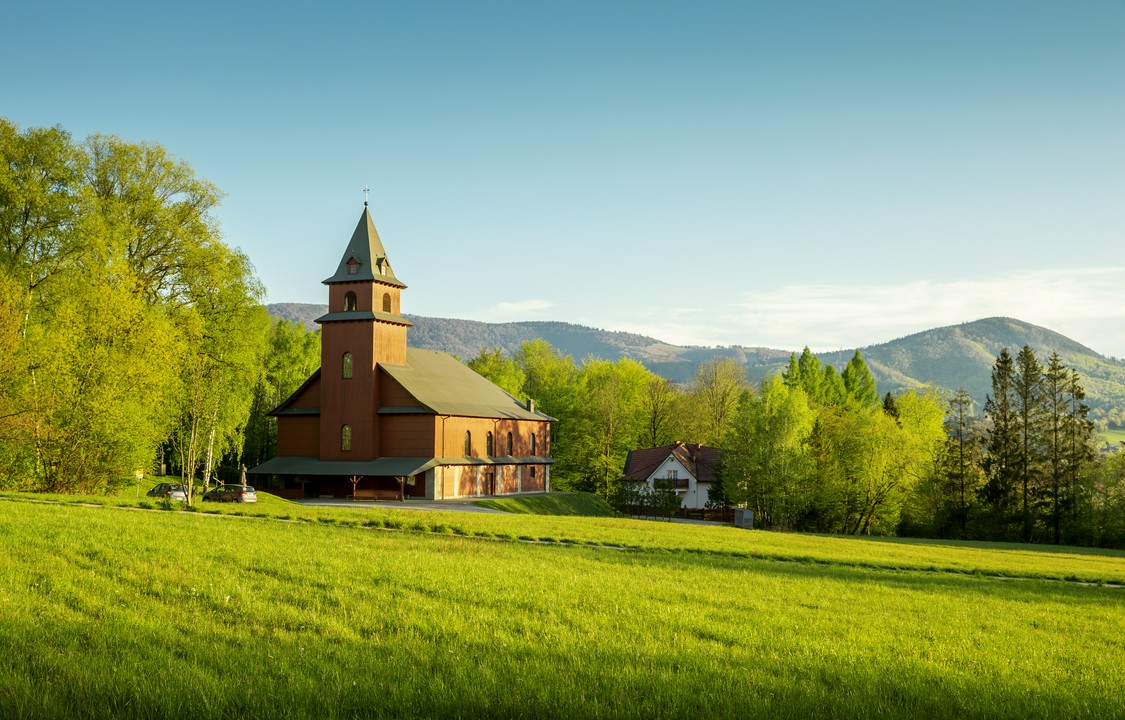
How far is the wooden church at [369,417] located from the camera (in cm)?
5856

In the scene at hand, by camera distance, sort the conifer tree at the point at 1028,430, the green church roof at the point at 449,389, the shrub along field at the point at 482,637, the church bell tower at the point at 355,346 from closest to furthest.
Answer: the shrub along field at the point at 482,637
the church bell tower at the point at 355,346
the green church roof at the point at 449,389
the conifer tree at the point at 1028,430

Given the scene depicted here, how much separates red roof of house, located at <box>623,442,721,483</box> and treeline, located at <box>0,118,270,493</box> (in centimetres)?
4581

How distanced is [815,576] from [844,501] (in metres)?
50.8

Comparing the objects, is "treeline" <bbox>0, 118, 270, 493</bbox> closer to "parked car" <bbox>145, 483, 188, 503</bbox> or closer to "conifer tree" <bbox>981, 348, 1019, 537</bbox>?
"parked car" <bbox>145, 483, 188, 503</bbox>

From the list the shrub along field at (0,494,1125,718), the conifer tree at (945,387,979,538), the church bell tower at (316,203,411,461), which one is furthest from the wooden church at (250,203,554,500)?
the shrub along field at (0,494,1125,718)

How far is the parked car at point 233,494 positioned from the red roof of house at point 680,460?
44.4 m

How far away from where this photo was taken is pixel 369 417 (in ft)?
196

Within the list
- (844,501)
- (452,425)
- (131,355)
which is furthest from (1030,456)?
(131,355)

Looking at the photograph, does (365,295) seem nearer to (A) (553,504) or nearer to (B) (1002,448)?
(A) (553,504)

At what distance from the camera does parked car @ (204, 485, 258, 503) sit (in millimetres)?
44328

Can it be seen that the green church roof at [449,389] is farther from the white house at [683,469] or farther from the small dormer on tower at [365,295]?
the white house at [683,469]

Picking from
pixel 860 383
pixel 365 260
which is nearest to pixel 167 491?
pixel 365 260

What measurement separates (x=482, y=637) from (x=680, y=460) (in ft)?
251

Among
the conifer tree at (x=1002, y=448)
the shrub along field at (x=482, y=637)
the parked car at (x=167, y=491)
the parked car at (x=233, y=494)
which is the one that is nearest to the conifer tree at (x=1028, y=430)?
the conifer tree at (x=1002, y=448)
